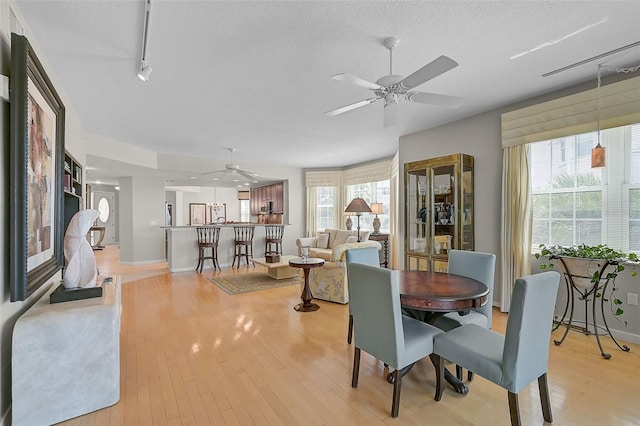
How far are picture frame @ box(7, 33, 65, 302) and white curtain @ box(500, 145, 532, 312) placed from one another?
4611 mm

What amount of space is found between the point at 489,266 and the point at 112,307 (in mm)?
2978

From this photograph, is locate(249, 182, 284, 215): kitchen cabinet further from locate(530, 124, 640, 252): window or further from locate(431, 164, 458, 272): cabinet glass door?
locate(530, 124, 640, 252): window

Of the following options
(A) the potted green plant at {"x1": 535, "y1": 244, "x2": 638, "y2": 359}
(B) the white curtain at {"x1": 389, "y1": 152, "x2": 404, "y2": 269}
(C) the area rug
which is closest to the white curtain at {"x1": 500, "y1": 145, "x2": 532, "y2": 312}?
(A) the potted green plant at {"x1": 535, "y1": 244, "x2": 638, "y2": 359}

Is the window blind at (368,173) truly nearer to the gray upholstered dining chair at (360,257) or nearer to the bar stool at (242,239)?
the bar stool at (242,239)

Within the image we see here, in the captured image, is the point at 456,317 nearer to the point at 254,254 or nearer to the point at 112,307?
the point at 112,307

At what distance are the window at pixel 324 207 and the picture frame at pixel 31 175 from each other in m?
6.27

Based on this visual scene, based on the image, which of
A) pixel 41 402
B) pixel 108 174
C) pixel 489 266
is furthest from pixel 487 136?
pixel 108 174

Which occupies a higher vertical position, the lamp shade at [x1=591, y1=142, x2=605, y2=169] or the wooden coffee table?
the lamp shade at [x1=591, y1=142, x2=605, y2=169]

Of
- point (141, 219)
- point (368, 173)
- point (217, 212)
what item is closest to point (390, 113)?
point (368, 173)

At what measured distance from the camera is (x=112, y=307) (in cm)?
205

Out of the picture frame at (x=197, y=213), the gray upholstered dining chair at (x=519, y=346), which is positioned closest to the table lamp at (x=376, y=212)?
the gray upholstered dining chair at (x=519, y=346)

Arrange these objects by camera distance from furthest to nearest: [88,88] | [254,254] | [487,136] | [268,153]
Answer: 1. [254,254]
2. [268,153]
3. [487,136]
4. [88,88]

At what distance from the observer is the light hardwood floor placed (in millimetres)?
1883

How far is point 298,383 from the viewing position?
2256mm
